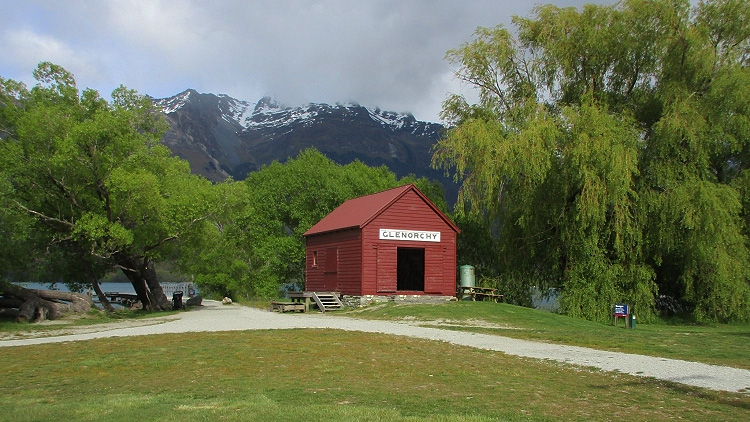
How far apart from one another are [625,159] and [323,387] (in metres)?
21.5

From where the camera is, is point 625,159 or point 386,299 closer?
point 625,159

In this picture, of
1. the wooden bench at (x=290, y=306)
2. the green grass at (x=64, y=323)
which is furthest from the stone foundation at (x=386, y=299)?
the green grass at (x=64, y=323)

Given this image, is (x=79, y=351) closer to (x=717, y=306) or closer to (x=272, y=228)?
(x=717, y=306)

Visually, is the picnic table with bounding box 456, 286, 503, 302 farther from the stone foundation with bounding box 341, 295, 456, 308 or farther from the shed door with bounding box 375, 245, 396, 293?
the shed door with bounding box 375, 245, 396, 293

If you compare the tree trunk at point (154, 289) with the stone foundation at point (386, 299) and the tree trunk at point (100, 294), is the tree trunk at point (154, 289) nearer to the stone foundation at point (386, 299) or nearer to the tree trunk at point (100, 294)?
the tree trunk at point (100, 294)

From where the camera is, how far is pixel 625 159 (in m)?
27.7

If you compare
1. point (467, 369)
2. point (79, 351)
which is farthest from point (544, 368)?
point (79, 351)

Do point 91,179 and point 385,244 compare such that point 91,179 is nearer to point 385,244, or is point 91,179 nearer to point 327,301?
point 327,301

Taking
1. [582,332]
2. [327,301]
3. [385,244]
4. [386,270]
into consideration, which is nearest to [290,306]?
[327,301]

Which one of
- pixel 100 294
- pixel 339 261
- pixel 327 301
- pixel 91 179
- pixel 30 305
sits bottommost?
pixel 327 301

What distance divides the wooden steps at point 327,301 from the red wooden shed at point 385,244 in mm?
601

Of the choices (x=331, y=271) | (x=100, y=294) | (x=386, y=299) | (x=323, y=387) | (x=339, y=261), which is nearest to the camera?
(x=323, y=387)

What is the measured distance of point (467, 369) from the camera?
12195mm

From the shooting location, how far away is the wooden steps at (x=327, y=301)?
31366 mm
